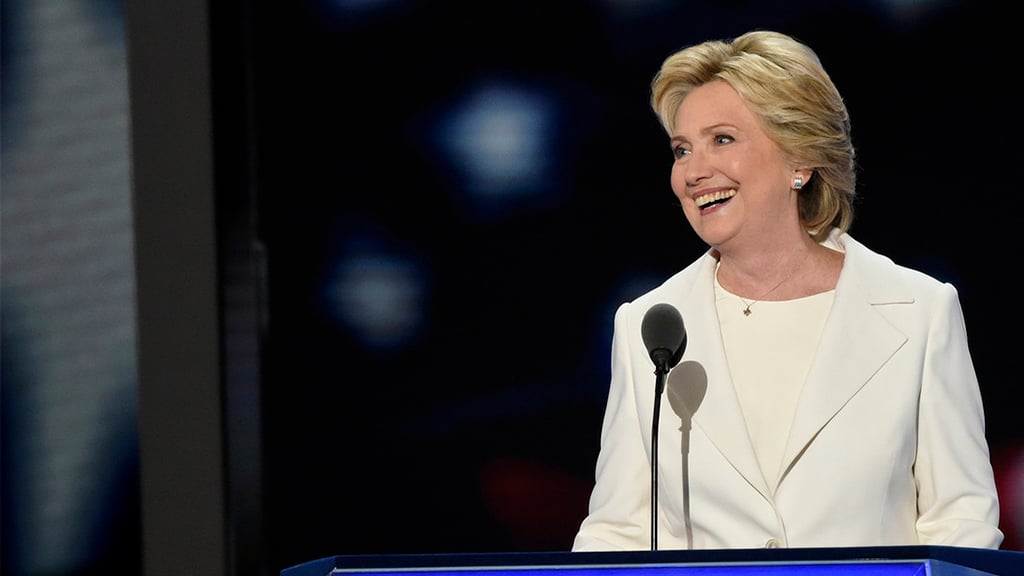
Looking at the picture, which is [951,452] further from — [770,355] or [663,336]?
[663,336]

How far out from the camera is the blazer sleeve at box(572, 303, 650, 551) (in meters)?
1.94

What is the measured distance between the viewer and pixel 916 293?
2.00 metres

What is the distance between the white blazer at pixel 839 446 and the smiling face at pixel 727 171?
15 centimetres

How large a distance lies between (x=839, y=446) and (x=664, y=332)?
0.46 metres

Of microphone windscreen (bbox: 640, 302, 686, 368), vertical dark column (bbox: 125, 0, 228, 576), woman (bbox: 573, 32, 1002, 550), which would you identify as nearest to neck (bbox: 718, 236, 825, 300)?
woman (bbox: 573, 32, 1002, 550)

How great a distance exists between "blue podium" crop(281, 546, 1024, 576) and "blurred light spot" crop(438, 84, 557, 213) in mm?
1925

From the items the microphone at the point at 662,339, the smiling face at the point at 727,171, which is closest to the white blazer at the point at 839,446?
the smiling face at the point at 727,171

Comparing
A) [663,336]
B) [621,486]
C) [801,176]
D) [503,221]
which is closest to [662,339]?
[663,336]

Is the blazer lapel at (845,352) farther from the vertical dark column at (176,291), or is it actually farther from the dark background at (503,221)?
the vertical dark column at (176,291)

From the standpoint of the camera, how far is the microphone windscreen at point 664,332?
1597mm

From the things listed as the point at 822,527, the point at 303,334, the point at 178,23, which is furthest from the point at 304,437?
the point at 178,23

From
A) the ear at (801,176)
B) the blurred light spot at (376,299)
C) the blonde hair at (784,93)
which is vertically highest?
the blonde hair at (784,93)

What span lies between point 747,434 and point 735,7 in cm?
123

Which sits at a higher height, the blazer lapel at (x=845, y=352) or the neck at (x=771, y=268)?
the neck at (x=771, y=268)
